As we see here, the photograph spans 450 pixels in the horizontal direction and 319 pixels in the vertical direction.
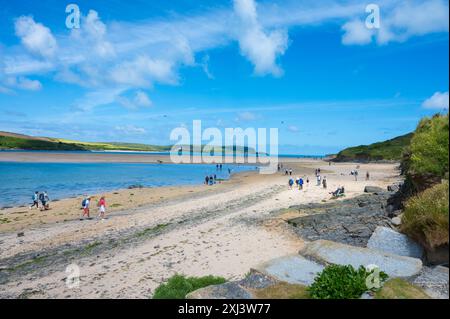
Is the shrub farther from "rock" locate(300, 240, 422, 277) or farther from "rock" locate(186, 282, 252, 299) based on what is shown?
"rock" locate(186, 282, 252, 299)

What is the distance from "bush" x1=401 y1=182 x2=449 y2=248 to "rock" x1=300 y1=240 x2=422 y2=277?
0.83 m

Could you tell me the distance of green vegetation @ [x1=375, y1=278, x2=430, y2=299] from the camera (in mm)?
6633

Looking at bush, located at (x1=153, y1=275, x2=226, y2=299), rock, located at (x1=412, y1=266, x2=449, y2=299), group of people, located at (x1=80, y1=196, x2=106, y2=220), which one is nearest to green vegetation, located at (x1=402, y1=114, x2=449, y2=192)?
rock, located at (x1=412, y1=266, x2=449, y2=299)

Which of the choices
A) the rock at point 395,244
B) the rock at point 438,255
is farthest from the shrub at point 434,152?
the rock at point 438,255

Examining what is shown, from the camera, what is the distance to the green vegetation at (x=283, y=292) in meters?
7.48

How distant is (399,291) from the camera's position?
6828 millimetres

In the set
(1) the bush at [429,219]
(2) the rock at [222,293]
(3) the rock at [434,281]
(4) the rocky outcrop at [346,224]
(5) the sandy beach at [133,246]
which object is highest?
(1) the bush at [429,219]

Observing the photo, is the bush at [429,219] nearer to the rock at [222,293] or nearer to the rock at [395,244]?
the rock at [395,244]

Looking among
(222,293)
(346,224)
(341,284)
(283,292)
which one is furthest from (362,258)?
(346,224)

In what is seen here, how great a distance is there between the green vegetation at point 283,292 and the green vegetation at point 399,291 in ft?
5.02

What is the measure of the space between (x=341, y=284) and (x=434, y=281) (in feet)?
8.47

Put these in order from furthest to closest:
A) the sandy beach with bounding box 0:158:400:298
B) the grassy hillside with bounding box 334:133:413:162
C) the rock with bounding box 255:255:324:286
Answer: the grassy hillside with bounding box 334:133:413:162 → the sandy beach with bounding box 0:158:400:298 → the rock with bounding box 255:255:324:286
